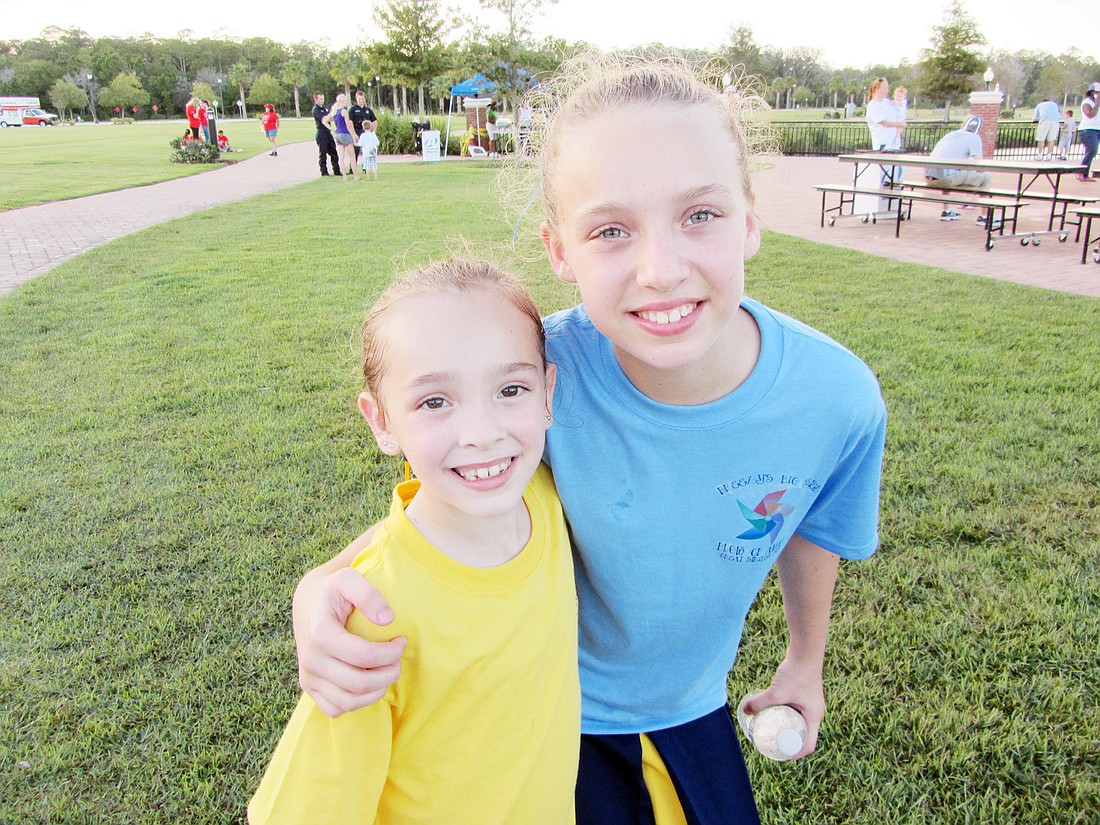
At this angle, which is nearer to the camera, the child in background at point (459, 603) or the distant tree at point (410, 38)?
the child in background at point (459, 603)

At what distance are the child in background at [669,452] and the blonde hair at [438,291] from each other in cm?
10

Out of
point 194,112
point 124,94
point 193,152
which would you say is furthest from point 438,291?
point 124,94

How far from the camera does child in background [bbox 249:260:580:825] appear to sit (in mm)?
1169

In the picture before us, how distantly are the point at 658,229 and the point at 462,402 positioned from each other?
416 millimetres

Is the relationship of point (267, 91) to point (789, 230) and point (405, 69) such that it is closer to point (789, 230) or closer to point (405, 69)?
point (405, 69)

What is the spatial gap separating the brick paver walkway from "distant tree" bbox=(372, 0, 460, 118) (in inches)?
592

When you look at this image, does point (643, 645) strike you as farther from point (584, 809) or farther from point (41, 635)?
point (41, 635)

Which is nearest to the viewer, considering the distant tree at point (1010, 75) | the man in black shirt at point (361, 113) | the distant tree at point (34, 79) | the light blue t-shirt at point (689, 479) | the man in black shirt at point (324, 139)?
the light blue t-shirt at point (689, 479)

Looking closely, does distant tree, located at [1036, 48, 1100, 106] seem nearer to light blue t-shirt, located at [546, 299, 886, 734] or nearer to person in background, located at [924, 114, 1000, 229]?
person in background, located at [924, 114, 1000, 229]

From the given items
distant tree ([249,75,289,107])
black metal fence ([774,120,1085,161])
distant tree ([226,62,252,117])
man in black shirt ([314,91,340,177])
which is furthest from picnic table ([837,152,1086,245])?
distant tree ([226,62,252,117])

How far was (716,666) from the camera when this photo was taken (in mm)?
1656

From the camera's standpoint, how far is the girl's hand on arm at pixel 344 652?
1.10m

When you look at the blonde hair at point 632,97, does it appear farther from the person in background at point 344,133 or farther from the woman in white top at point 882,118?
the person in background at point 344,133

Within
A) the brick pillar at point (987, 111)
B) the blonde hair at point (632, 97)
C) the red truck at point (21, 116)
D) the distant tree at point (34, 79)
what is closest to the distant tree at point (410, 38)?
the brick pillar at point (987, 111)
